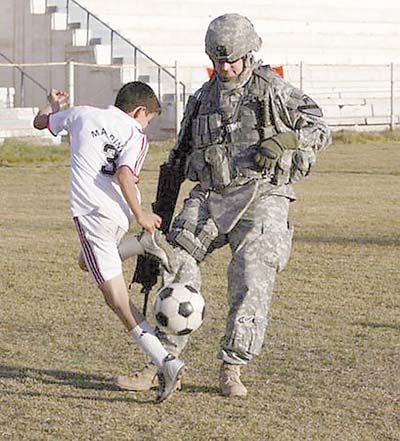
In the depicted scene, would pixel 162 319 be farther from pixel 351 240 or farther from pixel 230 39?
pixel 351 240

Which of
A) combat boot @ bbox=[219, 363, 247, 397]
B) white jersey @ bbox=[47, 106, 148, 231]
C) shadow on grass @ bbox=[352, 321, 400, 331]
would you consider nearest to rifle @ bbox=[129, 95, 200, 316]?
white jersey @ bbox=[47, 106, 148, 231]

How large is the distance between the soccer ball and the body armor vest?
564 mm

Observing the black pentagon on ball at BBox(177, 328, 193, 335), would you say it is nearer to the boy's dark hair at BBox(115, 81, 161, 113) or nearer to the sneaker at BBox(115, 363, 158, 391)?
the sneaker at BBox(115, 363, 158, 391)

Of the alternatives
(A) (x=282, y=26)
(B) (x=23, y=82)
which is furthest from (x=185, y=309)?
(A) (x=282, y=26)

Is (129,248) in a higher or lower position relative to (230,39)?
lower

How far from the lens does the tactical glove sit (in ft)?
20.5

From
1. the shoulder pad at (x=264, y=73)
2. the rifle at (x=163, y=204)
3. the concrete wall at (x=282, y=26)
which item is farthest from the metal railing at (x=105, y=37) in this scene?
the shoulder pad at (x=264, y=73)

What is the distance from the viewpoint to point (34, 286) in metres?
9.66

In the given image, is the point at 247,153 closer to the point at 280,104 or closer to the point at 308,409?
the point at 280,104

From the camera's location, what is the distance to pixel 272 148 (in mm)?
6254

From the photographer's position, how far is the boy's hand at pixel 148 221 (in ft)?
19.9

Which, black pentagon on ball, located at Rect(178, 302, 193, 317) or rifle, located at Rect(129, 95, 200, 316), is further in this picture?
rifle, located at Rect(129, 95, 200, 316)

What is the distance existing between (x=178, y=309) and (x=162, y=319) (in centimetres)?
12

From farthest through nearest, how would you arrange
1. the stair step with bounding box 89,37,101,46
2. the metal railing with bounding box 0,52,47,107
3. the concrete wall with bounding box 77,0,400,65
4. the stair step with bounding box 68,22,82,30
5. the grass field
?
the concrete wall with bounding box 77,0,400,65, the stair step with bounding box 68,22,82,30, the stair step with bounding box 89,37,101,46, the metal railing with bounding box 0,52,47,107, the grass field
